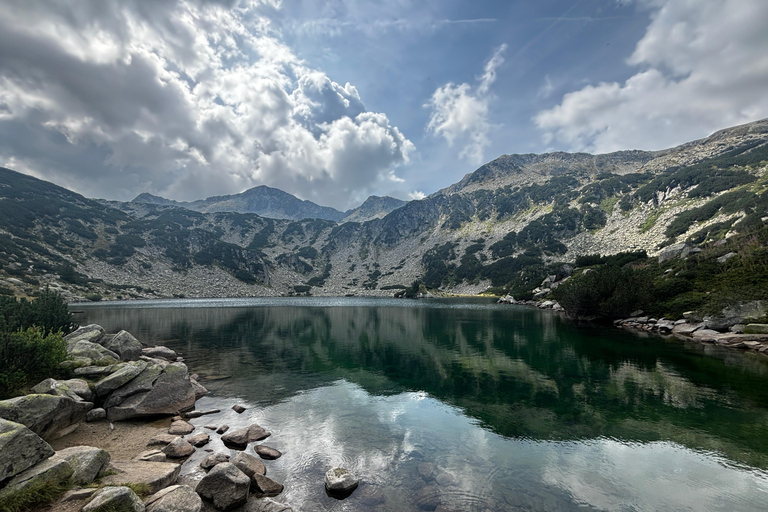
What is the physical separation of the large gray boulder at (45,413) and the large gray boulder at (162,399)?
69.1 inches

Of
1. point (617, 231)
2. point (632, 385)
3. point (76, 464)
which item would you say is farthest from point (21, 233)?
point (617, 231)

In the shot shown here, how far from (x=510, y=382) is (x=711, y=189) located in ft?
576

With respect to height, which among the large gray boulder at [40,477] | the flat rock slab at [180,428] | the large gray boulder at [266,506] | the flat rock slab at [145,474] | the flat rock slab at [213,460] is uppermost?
the large gray boulder at [40,477]

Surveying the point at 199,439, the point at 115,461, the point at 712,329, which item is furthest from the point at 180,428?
the point at 712,329

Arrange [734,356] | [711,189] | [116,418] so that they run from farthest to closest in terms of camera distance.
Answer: [711,189], [734,356], [116,418]

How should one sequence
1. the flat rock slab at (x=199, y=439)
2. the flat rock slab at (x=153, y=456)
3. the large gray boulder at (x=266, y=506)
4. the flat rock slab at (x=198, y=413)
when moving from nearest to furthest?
the large gray boulder at (x=266, y=506) < the flat rock slab at (x=153, y=456) < the flat rock slab at (x=199, y=439) < the flat rock slab at (x=198, y=413)

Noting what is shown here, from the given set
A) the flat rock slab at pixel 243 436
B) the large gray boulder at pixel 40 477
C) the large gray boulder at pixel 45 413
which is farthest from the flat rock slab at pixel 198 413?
the large gray boulder at pixel 40 477

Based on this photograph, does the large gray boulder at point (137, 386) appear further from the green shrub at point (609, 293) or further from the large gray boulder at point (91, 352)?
the green shrub at point (609, 293)

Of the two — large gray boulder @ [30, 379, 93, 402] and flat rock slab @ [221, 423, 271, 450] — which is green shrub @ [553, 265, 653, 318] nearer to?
flat rock slab @ [221, 423, 271, 450]

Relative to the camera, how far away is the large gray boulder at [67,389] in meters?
14.5

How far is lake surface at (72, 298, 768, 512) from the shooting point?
11516 millimetres

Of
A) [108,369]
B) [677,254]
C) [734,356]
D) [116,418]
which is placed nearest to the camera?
[116,418]

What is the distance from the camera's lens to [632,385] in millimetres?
23938

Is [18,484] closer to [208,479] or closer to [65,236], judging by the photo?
[208,479]
